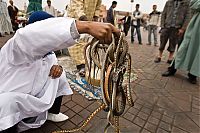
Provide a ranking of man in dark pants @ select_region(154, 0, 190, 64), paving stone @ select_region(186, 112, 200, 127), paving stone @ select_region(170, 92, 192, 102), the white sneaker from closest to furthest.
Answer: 1. the white sneaker
2. paving stone @ select_region(186, 112, 200, 127)
3. paving stone @ select_region(170, 92, 192, 102)
4. man in dark pants @ select_region(154, 0, 190, 64)

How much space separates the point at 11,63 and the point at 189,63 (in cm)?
301

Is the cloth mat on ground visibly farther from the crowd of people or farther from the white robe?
the white robe

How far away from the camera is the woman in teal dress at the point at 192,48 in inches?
121

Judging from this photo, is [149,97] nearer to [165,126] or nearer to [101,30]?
[165,126]

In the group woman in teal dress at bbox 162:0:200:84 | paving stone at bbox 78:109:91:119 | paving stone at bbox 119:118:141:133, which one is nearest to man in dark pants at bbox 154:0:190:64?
woman in teal dress at bbox 162:0:200:84

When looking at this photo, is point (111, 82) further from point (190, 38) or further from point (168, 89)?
point (190, 38)

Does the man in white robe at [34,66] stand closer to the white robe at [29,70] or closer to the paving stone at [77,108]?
the white robe at [29,70]

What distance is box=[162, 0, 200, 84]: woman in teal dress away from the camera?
10.1 feet

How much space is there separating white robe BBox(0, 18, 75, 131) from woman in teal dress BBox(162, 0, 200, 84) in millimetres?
2470

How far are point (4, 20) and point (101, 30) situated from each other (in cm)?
852

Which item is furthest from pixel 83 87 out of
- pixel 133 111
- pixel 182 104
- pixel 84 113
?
pixel 182 104

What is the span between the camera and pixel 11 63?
4.30ft

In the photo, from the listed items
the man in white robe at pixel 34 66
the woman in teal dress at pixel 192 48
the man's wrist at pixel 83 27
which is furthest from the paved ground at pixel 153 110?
the man's wrist at pixel 83 27

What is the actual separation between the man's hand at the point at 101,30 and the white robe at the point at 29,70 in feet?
0.27
